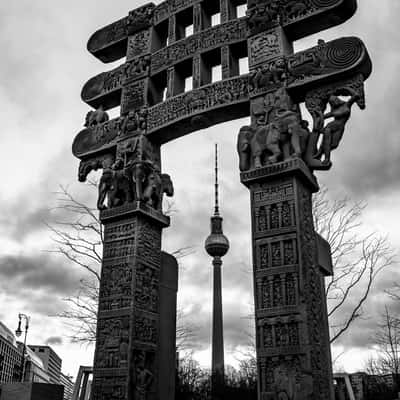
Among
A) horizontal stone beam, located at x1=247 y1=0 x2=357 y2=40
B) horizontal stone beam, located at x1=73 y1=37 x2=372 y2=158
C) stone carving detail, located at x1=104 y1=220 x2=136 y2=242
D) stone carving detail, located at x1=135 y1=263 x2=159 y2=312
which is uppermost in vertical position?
horizontal stone beam, located at x1=247 y1=0 x2=357 y2=40

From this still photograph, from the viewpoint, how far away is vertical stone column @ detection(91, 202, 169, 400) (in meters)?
9.41

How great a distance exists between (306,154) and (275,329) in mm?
3249

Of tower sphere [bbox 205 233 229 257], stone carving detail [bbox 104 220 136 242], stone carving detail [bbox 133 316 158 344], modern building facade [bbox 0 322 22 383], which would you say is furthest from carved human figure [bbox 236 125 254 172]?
modern building facade [bbox 0 322 22 383]

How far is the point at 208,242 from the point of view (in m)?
47.0

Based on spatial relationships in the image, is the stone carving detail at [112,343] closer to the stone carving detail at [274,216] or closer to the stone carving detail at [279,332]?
the stone carving detail at [279,332]

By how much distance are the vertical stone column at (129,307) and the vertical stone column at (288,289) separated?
264 centimetres

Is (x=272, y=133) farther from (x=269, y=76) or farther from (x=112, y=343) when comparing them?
(x=112, y=343)

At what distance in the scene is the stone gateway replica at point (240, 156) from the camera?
812cm

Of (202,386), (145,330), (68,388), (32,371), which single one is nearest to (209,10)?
(145,330)

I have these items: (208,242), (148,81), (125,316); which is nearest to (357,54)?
(148,81)

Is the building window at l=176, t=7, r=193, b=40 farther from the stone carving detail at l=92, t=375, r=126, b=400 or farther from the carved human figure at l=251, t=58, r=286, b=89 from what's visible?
the stone carving detail at l=92, t=375, r=126, b=400

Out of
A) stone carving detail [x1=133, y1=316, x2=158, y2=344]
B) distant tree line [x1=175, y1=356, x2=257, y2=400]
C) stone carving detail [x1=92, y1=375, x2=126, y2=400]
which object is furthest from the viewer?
distant tree line [x1=175, y1=356, x2=257, y2=400]

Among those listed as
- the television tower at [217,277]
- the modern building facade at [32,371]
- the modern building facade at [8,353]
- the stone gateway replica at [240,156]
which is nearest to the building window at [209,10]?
the stone gateway replica at [240,156]

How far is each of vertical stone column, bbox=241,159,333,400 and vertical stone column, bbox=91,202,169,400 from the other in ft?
8.67
